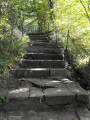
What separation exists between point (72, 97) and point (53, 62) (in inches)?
78.1

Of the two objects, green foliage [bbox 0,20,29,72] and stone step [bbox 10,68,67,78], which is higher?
green foliage [bbox 0,20,29,72]

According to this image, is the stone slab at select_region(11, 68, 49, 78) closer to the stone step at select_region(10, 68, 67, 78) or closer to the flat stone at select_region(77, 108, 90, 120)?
the stone step at select_region(10, 68, 67, 78)

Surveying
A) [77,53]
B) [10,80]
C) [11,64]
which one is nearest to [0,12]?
[11,64]

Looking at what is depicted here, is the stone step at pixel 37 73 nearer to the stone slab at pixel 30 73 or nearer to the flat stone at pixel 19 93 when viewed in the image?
the stone slab at pixel 30 73

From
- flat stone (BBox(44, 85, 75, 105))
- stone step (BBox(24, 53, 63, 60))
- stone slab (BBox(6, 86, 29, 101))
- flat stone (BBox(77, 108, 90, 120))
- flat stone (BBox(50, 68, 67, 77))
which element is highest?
stone step (BBox(24, 53, 63, 60))

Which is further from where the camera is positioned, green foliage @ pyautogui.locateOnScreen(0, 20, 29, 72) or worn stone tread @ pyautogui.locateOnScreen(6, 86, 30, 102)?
green foliage @ pyautogui.locateOnScreen(0, 20, 29, 72)

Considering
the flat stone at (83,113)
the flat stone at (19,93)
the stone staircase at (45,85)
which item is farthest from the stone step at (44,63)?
the flat stone at (83,113)

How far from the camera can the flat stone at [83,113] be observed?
221 centimetres

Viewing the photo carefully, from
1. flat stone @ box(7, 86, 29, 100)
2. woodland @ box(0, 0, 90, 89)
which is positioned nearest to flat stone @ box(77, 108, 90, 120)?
flat stone @ box(7, 86, 29, 100)

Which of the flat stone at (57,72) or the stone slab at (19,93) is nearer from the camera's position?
the stone slab at (19,93)

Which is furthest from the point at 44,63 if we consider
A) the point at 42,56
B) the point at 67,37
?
the point at 67,37

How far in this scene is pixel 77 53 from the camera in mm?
4793

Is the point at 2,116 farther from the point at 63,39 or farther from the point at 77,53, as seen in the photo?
A: the point at 63,39

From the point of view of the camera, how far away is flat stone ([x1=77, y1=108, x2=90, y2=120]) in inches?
86.9
